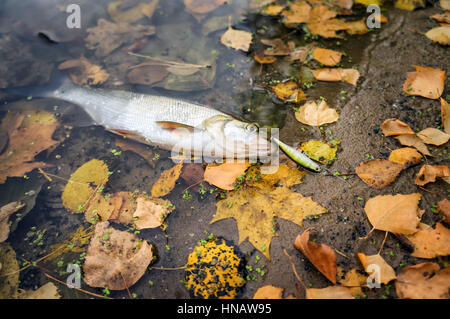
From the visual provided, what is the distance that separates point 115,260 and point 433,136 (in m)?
3.70

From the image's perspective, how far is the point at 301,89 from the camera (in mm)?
3533

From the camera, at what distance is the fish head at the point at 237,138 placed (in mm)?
2945

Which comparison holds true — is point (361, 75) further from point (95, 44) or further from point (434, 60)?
point (95, 44)

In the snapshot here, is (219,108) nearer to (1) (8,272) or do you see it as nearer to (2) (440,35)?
(1) (8,272)

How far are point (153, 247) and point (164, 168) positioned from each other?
3.39 feet

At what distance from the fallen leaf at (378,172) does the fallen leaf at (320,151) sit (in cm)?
31

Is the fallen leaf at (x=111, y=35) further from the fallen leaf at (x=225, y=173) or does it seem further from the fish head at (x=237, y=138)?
the fallen leaf at (x=225, y=173)

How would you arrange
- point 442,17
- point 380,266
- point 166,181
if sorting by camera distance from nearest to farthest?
1. point 380,266
2. point 166,181
3. point 442,17

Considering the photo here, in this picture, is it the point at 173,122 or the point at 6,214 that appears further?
the point at 173,122

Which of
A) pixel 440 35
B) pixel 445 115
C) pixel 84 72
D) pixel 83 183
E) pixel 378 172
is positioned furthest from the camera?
pixel 84 72

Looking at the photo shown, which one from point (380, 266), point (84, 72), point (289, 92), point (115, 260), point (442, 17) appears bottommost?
point (115, 260)

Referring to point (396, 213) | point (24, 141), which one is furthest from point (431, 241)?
point (24, 141)

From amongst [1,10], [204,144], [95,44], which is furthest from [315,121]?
[1,10]

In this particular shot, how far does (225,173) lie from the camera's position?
2.81 metres
